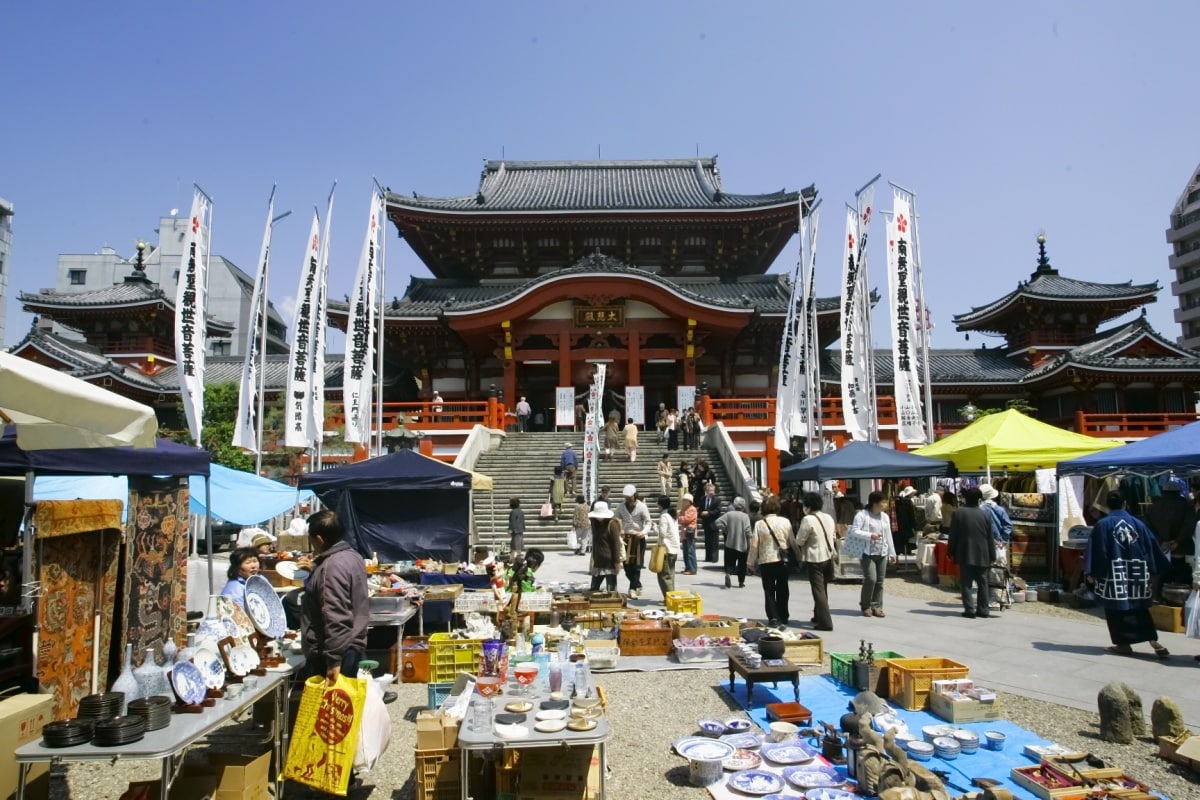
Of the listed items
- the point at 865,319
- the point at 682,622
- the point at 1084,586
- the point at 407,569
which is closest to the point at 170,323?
the point at 407,569

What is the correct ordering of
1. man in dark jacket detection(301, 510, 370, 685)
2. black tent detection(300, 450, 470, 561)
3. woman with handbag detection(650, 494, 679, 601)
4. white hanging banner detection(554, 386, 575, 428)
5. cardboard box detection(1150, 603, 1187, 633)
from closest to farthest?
man in dark jacket detection(301, 510, 370, 685) < cardboard box detection(1150, 603, 1187, 633) < woman with handbag detection(650, 494, 679, 601) < black tent detection(300, 450, 470, 561) < white hanging banner detection(554, 386, 575, 428)

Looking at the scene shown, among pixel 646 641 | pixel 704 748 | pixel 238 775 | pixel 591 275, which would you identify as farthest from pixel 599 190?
pixel 238 775

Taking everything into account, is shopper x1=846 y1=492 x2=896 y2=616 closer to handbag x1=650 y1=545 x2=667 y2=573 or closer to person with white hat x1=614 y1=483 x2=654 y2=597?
handbag x1=650 y1=545 x2=667 y2=573

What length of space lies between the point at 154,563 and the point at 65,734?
3.27 meters

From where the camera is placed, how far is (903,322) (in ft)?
47.6

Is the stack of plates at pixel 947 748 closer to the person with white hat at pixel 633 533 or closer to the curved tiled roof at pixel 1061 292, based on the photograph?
the person with white hat at pixel 633 533

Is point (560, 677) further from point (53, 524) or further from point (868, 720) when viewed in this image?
point (53, 524)

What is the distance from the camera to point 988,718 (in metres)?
5.28

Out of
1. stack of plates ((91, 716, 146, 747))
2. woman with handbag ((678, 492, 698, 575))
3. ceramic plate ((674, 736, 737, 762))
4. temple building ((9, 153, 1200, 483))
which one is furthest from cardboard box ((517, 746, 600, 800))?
temple building ((9, 153, 1200, 483))

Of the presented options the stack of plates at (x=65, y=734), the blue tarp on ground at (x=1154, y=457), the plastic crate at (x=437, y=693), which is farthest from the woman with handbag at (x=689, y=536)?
the stack of plates at (x=65, y=734)

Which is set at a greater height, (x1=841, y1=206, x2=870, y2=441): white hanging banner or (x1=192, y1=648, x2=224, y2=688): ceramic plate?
(x1=841, y1=206, x2=870, y2=441): white hanging banner

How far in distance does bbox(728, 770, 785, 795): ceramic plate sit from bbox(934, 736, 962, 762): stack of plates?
1.16 meters

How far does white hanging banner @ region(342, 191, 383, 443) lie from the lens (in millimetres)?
15359

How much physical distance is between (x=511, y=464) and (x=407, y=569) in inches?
365
